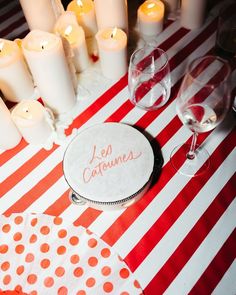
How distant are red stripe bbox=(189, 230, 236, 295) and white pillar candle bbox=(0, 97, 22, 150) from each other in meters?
0.49

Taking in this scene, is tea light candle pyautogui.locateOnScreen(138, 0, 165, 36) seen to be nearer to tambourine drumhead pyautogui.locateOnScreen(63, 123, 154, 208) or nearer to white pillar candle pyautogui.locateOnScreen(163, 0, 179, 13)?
white pillar candle pyautogui.locateOnScreen(163, 0, 179, 13)

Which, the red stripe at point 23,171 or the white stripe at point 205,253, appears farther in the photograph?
the red stripe at point 23,171

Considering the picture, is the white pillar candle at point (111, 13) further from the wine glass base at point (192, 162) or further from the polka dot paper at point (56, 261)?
the polka dot paper at point (56, 261)

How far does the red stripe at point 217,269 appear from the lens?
562 millimetres

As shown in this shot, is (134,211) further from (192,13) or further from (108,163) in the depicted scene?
(192,13)

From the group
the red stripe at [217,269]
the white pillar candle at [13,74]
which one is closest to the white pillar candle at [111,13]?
the white pillar candle at [13,74]

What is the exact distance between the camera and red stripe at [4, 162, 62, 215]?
2.18ft

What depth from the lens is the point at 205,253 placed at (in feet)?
1.94

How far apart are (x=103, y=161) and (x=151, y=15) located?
47 centimetres

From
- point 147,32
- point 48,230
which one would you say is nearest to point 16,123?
point 48,230

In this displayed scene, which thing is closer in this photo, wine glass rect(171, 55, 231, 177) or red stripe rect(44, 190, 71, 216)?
wine glass rect(171, 55, 231, 177)

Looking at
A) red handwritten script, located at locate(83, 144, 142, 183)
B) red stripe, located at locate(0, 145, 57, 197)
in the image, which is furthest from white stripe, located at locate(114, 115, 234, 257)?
red stripe, located at locate(0, 145, 57, 197)

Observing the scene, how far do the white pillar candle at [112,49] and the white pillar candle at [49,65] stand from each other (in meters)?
0.11

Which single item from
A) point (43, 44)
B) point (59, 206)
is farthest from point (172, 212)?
point (43, 44)
